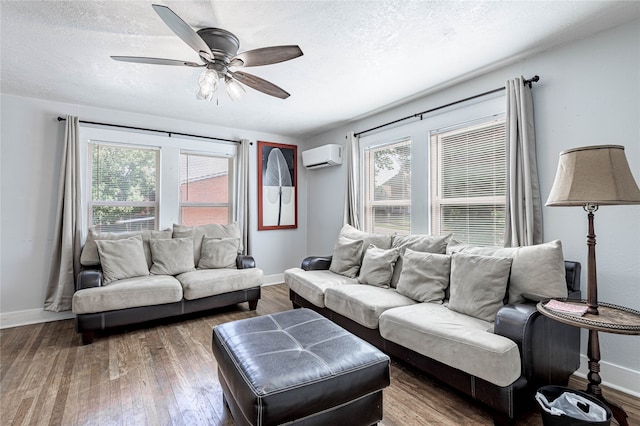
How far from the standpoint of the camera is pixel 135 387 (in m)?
2.14

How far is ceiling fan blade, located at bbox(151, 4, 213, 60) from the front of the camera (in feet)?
4.93

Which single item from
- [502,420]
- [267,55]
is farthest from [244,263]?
[502,420]

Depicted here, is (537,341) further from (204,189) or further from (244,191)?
(204,189)

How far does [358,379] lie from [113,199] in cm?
391

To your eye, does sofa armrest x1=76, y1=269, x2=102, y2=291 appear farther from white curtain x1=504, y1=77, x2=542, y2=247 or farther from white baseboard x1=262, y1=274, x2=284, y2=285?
white curtain x1=504, y1=77, x2=542, y2=247

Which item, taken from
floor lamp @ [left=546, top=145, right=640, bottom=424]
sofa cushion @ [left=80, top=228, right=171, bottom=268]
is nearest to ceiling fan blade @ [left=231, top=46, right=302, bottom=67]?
floor lamp @ [left=546, top=145, right=640, bottom=424]

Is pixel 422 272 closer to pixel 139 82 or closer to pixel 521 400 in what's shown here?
pixel 521 400

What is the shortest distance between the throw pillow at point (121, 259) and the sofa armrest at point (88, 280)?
14cm

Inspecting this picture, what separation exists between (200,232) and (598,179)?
3.97 metres

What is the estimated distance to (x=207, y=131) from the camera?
4586 millimetres

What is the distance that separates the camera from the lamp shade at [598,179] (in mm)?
1569

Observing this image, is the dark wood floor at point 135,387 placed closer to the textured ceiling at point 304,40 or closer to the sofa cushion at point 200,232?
the sofa cushion at point 200,232

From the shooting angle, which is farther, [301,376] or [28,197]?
[28,197]

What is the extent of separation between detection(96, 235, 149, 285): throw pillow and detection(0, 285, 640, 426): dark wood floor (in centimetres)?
63
